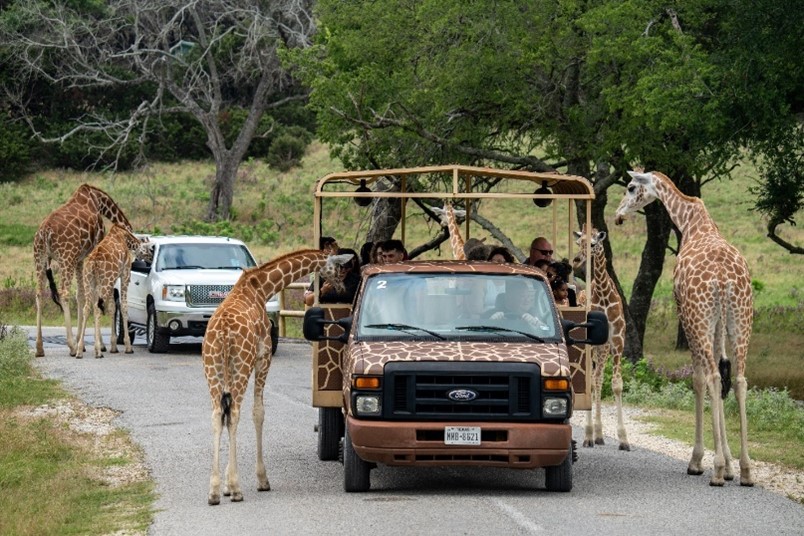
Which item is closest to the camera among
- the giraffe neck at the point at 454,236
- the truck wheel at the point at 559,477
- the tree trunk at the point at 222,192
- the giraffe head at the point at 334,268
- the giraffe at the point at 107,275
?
the truck wheel at the point at 559,477

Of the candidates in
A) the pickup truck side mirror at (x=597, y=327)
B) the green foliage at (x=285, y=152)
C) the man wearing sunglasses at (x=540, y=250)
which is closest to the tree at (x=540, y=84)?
the man wearing sunglasses at (x=540, y=250)

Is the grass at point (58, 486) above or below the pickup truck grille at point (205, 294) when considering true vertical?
below

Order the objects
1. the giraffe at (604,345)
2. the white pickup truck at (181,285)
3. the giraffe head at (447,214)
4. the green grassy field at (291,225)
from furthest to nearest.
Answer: the green grassy field at (291,225)
the white pickup truck at (181,285)
the giraffe head at (447,214)
the giraffe at (604,345)

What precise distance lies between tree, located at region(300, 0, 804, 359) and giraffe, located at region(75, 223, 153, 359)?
14.3ft

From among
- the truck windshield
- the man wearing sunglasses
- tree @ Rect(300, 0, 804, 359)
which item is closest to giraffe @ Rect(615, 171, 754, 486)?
the man wearing sunglasses

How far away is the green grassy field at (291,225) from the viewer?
35344 millimetres

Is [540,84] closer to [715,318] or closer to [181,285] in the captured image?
[181,285]

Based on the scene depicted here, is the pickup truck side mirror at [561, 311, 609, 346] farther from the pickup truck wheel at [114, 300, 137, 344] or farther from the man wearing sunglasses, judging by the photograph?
the pickup truck wheel at [114, 300, 137, 344]

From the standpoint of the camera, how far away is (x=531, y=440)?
10.9 m

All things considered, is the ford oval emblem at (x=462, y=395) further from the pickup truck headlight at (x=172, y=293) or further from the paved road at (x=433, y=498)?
the pickup truck headlight at (x=172, y=293)

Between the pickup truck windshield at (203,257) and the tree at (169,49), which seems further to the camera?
the tree at (169,49)

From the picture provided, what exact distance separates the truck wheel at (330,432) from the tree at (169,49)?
96.5ft

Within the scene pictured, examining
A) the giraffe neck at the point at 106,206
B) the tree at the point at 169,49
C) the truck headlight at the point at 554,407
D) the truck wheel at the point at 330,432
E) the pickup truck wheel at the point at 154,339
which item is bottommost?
the truck wheel at the point at 330,432

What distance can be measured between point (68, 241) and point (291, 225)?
3058cm
